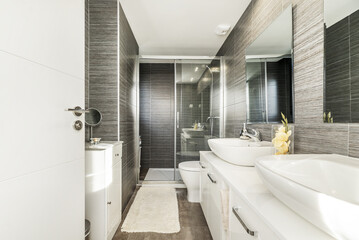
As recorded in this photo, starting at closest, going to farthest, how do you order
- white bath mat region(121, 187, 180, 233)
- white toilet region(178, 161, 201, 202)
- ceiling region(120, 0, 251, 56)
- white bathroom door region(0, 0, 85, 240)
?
white bathroom door region(0, 0, 85, 240)
white bath mat region(121, 187, 180, 233)
ceiling region(120, 0, 251, 56)
white toilet region(178, 161, 201, 202)

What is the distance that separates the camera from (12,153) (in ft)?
2.14

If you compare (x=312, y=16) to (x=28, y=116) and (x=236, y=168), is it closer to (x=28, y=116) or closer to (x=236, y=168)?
(x=236, y=168)

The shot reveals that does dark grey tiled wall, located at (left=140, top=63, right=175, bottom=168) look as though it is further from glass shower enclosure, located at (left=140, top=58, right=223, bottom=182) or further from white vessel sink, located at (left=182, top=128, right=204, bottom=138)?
white vessel sink, located at (left=182, top=128, right=204, bottom=138)

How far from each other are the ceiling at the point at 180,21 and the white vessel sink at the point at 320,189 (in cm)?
195

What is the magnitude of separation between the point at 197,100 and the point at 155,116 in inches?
45.6

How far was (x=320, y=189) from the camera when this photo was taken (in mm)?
759

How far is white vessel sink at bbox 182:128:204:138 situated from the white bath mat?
1011 millimetres

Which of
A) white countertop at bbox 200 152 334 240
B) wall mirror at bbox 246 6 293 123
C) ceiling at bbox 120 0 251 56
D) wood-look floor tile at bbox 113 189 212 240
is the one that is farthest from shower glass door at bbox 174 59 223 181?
white countertop at bbox 200 152 334 240

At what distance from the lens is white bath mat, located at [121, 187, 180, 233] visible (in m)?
1.85

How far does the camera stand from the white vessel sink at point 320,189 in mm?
405

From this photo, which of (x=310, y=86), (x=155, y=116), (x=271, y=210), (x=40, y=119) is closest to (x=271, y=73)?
(x=310, y=86)

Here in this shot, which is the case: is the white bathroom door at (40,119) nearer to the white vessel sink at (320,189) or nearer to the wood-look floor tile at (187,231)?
the wood-look floor tile at (187,231)

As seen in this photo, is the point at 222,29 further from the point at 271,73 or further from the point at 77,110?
the point at 77,110

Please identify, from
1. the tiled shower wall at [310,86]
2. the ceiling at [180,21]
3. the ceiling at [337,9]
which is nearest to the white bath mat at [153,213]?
the tiled shower wall at [310,86]
